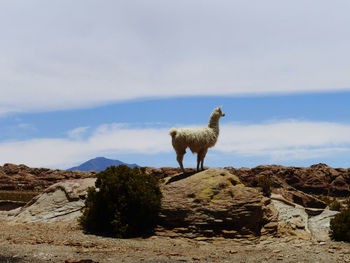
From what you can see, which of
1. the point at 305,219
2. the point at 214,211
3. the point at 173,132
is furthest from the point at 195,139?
the point at 305,219

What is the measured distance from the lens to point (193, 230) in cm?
1714

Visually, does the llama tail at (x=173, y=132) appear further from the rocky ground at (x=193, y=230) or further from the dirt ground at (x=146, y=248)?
the dirt ground at (x=146, y=248)

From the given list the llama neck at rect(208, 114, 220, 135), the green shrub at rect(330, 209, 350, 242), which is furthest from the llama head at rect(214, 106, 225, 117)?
the green shrub at rect(330, 209, 350, 242)

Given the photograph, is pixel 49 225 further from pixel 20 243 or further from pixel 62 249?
pixel 62 249

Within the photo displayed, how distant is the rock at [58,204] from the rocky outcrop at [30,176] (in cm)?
2115

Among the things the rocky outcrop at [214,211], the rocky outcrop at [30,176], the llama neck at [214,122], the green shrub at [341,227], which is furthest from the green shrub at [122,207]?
the rocky outcrop at [30,176]

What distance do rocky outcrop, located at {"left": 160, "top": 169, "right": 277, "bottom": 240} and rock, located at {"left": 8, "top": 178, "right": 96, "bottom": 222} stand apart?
4684 mm

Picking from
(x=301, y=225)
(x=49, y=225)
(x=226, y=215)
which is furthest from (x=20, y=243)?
(x=301, y=225)

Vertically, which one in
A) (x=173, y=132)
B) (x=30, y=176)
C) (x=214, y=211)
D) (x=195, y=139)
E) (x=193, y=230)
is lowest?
(x=193, y=230)

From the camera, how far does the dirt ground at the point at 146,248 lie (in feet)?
43.8

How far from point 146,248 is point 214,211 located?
364cm

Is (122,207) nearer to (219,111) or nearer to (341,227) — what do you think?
(219,111)

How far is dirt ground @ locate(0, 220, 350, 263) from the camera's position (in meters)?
13.3

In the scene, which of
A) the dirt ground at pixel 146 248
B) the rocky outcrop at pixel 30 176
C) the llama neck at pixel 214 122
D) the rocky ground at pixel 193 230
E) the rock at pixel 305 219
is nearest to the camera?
A: the dirt ground at pixel 146 248
